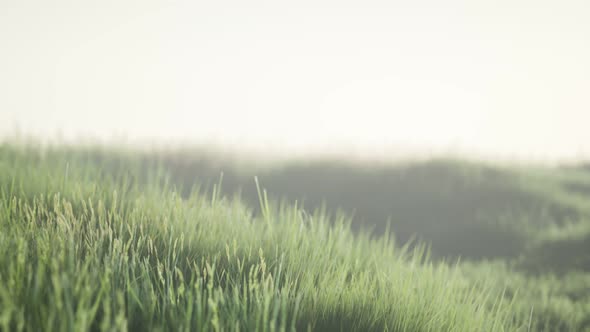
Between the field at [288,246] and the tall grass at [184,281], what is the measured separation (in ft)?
0.04

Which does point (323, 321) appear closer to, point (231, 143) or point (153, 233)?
point (153, 233)

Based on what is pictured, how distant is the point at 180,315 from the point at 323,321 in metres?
0.69

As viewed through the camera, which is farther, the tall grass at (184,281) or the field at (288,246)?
the field at (288,246)

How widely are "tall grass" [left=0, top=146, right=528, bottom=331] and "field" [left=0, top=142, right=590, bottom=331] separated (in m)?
0.01

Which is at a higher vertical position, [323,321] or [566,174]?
[566,174]

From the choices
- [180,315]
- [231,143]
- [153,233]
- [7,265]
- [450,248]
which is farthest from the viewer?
[231,143]

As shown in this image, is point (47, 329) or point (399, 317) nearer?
point (47, 329)

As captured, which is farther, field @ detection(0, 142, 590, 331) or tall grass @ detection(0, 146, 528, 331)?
field @ detection(0, 142, 590, 331)

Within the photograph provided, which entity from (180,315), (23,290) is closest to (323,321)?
(180,315)

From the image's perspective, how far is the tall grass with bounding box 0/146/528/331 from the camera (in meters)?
1.72

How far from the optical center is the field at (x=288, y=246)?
6.12 ft

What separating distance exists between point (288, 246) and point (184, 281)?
696 mm

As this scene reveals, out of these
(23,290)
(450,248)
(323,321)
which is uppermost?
(23,290)

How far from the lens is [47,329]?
5.01ft
